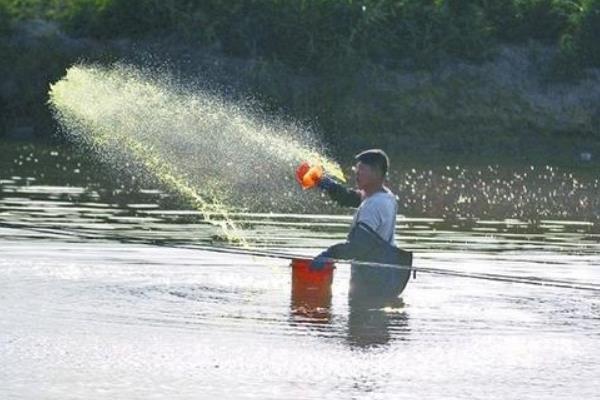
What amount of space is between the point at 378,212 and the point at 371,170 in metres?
0.39

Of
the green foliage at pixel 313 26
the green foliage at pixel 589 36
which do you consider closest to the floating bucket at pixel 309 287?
the green foliage at pixel 313 26

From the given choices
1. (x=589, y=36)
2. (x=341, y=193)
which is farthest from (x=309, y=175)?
(x=589, y=36)

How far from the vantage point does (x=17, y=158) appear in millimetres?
45406

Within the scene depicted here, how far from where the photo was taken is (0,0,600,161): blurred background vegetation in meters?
62.1

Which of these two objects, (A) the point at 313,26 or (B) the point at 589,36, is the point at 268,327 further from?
(B) the point at 589,36

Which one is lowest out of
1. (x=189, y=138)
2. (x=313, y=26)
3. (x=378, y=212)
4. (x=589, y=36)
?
(x=378, y=212)

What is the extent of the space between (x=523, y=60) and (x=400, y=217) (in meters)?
35.2

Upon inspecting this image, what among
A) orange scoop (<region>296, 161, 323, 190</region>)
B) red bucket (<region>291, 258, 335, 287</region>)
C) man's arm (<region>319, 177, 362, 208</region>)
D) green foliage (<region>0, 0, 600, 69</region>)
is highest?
green foliage (<region>0, 0, 600, 69</region>)

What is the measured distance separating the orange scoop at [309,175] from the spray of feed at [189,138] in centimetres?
731

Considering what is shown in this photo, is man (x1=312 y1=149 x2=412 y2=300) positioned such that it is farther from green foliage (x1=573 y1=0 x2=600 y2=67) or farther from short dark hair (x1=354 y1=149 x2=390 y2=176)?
green foliage (x1=573 y1=0 x2=600 y2=67)

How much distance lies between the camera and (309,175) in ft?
59.4

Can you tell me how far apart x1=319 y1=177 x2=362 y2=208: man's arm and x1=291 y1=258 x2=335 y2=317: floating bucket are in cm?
101

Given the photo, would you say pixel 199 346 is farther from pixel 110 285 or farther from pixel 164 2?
pixel 164 2

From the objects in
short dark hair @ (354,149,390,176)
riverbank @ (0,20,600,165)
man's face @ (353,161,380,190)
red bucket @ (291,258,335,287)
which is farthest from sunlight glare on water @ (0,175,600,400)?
riverbank @ (0,20,600,165)
